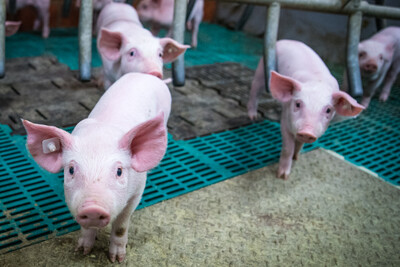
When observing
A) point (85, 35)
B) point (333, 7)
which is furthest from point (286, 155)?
point (85, 35)

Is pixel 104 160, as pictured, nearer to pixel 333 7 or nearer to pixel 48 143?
pixel 48 143

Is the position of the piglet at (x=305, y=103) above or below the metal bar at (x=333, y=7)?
below

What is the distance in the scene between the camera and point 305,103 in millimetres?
2166

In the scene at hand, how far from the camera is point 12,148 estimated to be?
7.58ft

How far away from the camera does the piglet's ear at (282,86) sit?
7.20 feet

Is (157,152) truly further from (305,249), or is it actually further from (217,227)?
(305,249)

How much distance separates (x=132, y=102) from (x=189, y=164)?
0.84 metres

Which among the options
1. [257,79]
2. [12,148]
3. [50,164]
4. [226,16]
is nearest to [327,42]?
[226,16]

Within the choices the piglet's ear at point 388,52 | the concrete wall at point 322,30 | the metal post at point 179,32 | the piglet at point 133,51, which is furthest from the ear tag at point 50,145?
the concrete wall at point 322,30

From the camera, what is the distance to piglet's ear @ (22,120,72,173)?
1.28 m

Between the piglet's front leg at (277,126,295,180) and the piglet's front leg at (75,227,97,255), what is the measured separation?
1262mm

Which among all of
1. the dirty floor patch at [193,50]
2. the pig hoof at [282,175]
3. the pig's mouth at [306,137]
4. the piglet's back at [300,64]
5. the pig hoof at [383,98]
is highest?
the piglet's back at [300,64]

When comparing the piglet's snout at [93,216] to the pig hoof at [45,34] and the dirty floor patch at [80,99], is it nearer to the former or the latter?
the dirty floor patch at [80,99]

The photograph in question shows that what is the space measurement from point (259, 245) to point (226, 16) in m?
5.11
